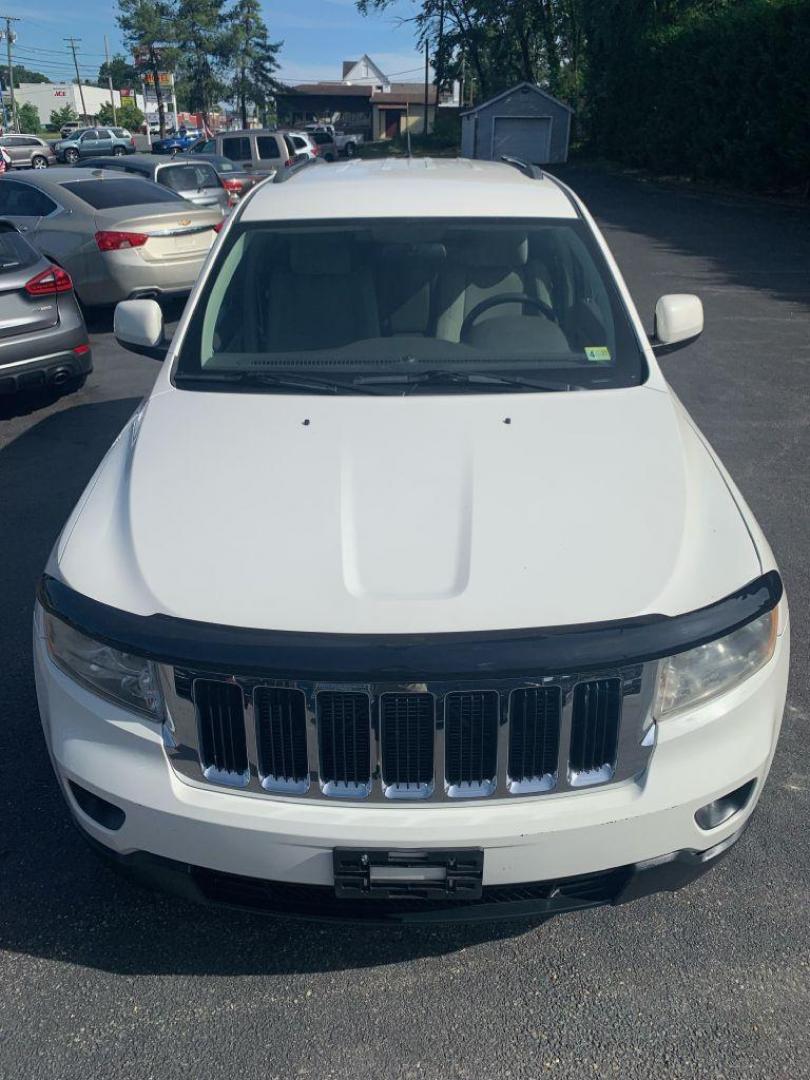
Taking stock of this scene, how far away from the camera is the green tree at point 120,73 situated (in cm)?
9654

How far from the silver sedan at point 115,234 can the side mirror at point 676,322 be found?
24.8 feet

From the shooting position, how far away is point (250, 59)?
81188 millimetres

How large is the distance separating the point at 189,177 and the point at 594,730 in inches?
618

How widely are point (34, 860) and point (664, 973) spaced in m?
1.90

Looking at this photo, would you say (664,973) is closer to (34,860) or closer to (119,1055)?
(119,1055)

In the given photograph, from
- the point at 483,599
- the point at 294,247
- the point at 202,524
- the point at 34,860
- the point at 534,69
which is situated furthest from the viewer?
the point at 534,69

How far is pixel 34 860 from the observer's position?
9.89 feet

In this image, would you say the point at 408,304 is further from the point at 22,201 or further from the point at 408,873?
the point at 22,201

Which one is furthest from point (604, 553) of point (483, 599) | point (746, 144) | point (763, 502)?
point (746, 144)

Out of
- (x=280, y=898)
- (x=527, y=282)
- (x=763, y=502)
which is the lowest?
(x=763, y=502)

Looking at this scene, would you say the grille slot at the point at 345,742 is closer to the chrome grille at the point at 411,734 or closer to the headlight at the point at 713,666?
the chrome grille at the point at 411,734

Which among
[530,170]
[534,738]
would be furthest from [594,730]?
[530,170]

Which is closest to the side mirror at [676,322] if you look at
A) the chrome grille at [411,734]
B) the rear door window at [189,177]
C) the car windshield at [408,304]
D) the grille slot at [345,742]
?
the car windshield at [408,304]

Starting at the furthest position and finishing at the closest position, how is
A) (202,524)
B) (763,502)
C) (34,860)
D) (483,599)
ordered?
(763,502) < (34,860) < (202,524) < (483,599)
